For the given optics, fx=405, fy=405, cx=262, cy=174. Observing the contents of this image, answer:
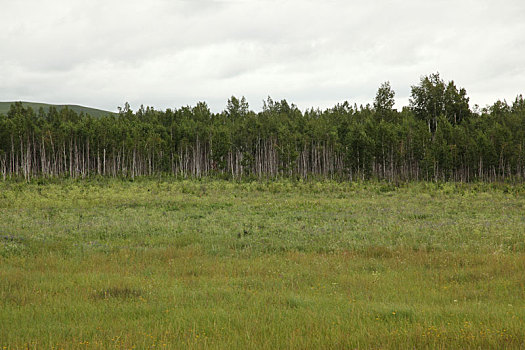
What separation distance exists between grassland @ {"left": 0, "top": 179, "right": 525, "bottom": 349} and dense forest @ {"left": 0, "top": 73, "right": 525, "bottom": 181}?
53847 mm

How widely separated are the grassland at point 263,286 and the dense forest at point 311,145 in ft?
177

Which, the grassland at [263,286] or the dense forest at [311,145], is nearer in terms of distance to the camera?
the grassland at [263,286]

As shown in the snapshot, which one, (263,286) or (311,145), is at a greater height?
(311,145)

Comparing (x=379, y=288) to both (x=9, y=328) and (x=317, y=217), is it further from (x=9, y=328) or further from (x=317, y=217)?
(x=317, y=217)

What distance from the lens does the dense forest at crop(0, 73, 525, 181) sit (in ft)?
232

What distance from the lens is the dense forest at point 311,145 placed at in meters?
70.8

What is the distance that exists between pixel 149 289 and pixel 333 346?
515cm

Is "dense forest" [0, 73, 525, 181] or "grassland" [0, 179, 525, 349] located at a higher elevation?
"dense forest" [0, 73, 525, 181]

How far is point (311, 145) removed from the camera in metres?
89.0

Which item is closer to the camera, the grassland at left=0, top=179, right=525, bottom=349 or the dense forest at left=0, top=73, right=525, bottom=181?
the grassland at left=0, top=179, right=525, bottom=349

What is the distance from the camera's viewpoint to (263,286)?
396 inches

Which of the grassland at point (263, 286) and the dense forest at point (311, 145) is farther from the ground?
the dense forest at point (311, 145)

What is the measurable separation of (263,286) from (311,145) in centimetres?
8019

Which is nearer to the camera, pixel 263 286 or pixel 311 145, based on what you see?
pixel 263 286
